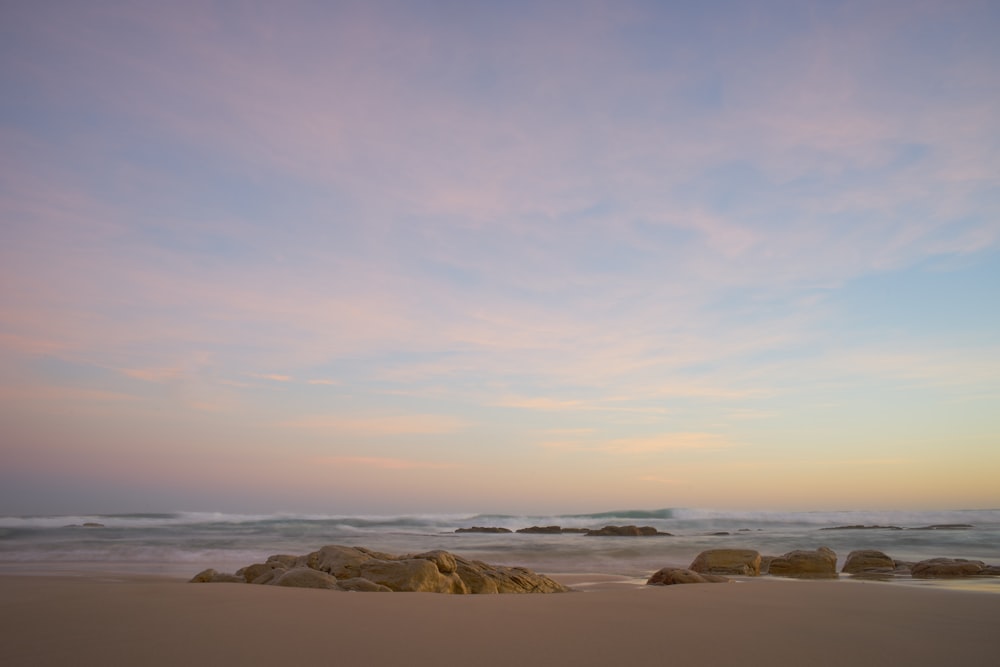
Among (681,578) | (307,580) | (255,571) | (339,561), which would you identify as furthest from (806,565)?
(255,571)

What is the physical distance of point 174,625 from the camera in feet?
9.98

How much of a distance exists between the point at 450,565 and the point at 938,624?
4.69 metres

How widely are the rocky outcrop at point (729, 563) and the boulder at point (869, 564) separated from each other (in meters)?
1.78

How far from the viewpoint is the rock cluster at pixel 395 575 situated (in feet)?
19.5

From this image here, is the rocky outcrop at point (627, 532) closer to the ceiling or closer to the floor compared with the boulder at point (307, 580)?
closer to the floor

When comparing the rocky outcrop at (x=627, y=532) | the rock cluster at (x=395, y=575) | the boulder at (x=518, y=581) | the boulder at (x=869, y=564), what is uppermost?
the rock cluster at (x=395, y=575)

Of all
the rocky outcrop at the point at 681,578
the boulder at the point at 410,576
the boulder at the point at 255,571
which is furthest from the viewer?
the boulder at the point at 255,571

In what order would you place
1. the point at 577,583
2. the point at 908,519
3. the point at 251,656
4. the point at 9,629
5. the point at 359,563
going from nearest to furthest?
the point at 251,656
the point at 9,629
the point at 359,563
the point at 577,583
the point at 908,519

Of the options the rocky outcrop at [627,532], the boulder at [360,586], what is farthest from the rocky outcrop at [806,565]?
the rocky outcrop at [627,532]

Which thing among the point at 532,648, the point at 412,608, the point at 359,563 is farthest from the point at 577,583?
the point at 532,648

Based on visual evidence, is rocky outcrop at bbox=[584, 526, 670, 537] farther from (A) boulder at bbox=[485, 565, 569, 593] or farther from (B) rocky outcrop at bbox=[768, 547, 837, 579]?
(A) boulder at bbox=[485, 565, 569, 593]

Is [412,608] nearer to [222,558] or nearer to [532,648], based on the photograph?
[532,648]

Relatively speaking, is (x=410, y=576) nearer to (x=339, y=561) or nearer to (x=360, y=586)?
(x=360, y=586)

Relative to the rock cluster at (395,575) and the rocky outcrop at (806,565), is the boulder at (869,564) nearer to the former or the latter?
the rocky outcrop at (806,565)
